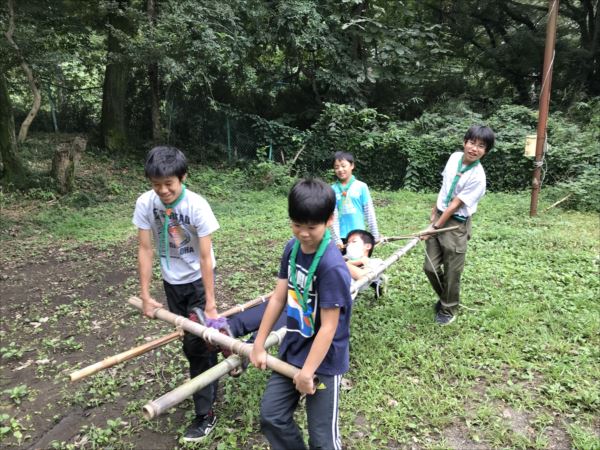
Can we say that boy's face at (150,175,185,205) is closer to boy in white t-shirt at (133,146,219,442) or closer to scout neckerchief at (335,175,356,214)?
boy in white t-shirt at (133,146,219,442)

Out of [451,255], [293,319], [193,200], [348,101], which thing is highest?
[348,101]

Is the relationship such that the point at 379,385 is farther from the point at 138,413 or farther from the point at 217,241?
the point at 217,241

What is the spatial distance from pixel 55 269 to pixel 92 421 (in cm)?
376

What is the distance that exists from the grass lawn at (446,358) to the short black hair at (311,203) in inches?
71.2

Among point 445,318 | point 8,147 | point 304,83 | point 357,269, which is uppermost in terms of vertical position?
point 304,83

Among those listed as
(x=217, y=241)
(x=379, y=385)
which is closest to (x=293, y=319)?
(x=379, y=385)

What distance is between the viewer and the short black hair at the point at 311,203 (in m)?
1.96

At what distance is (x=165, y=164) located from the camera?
251 cm

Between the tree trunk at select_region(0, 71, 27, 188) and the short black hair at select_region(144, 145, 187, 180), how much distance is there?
918 cm

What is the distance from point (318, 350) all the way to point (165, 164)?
4.53 ft

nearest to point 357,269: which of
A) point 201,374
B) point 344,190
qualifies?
point 344,190

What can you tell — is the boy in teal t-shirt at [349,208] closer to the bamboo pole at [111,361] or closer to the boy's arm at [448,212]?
the boy's arm at [448,212]

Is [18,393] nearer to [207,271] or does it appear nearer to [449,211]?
[207,271]

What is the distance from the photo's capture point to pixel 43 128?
15.7 meters
